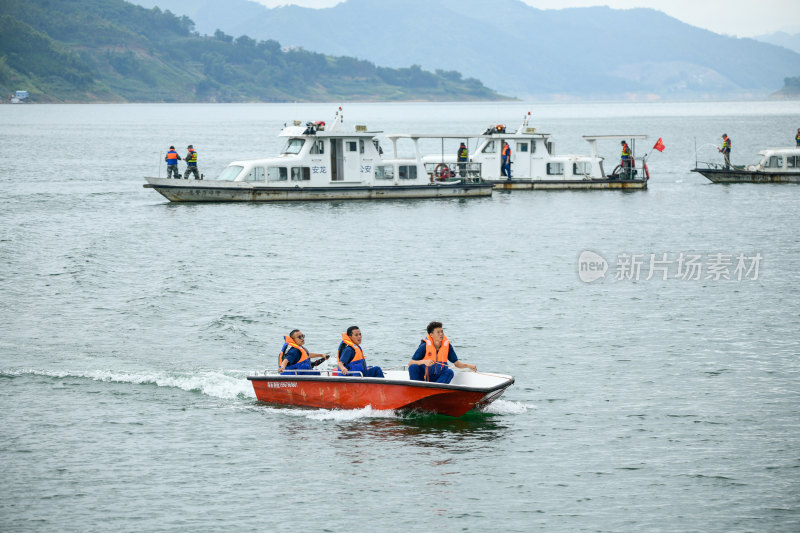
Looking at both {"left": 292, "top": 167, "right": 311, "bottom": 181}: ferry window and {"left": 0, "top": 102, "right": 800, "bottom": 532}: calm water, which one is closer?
{"left": 0, "top": 102, "right": 800, "bottom": 532}: calm water

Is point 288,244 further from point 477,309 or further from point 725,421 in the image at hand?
point 725,421

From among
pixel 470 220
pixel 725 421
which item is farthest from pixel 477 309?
pixel 470 220

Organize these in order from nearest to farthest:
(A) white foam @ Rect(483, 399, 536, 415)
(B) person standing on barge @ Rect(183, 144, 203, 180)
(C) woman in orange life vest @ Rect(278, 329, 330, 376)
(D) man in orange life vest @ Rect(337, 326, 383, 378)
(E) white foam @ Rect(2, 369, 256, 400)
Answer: (D) man in orange life vest @ Rect(337, 326, 383, 378), (C) woman in orange life vest @ Rect(278, 329, 330, 376), (A) white foam @ Rect(483, 399, 536, 415), (E) white foam @ Rect(2, 369, 256, 400), (B) person standing on barge @ Rect(183, 144, 203, 180)

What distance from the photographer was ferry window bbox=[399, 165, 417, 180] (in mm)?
55009

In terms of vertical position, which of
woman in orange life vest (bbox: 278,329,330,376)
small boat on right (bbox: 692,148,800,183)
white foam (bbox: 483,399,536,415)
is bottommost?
white foam (bbox: 483,399,536,415)

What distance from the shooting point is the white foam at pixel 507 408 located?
21.5 m

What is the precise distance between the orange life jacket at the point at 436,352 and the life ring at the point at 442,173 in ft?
122

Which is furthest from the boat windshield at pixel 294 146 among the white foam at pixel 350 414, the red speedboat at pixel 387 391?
the white foam at pixel 350 414

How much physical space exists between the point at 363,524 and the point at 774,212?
44.0 metres

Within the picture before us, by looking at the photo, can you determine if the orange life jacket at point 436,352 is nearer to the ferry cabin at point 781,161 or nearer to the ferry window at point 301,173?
the ferry window at point 301,173

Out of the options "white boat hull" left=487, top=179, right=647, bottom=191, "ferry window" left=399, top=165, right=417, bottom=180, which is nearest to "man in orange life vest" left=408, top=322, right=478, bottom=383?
"ferry window" left=399, top=165, right=417, bottom=180

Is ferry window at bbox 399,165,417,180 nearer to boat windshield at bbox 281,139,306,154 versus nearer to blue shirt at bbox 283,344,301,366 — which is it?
boat windshield at bbox 281,139,306,154

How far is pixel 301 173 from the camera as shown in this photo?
5303 centimetres

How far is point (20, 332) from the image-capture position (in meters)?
27.7
